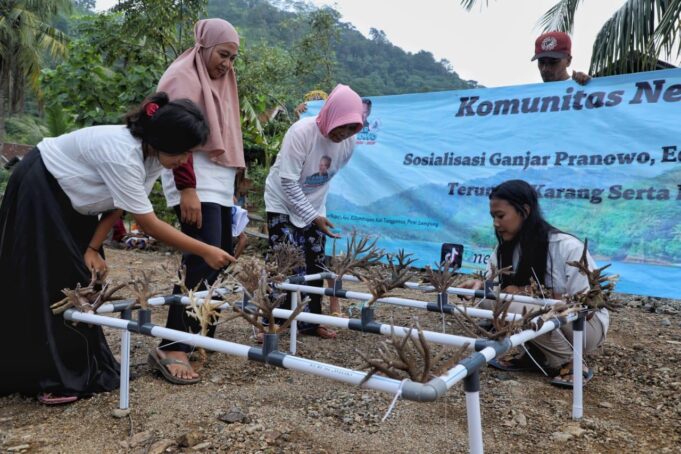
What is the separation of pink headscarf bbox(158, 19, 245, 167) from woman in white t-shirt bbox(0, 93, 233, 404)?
397mm

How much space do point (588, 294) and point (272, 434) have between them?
1.40m

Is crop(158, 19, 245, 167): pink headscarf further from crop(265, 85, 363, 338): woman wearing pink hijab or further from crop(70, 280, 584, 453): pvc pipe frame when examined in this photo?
crop(70, 280, 584, 453): pvc pipe frame

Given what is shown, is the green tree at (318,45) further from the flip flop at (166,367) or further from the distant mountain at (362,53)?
the flip flop at (166,367)

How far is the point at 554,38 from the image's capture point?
3.88m

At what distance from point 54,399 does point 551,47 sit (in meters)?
3.95

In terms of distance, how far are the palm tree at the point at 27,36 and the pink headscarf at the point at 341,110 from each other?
18930mm

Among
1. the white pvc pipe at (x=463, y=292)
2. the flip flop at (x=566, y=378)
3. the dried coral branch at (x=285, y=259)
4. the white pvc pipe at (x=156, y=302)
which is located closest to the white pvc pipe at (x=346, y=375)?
the white pvc pipe at (x=156, y=302)

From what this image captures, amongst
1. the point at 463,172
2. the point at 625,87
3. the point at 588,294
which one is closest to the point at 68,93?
the point at 463,172

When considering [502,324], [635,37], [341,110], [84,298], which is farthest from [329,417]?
[635,37]

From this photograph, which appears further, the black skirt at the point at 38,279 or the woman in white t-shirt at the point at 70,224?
the black skirt at the point at 38,279

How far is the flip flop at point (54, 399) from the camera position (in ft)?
7.07

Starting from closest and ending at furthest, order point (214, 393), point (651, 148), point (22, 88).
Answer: point (214, 393)
point (651, 148)
point (22, 88)

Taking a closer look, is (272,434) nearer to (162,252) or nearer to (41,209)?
(41,209)

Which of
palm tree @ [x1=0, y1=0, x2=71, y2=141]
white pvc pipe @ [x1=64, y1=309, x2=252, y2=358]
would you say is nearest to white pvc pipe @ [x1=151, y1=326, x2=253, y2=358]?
white pvc pipe @ [x1=64, y1=309, x2=252, y2=358]
